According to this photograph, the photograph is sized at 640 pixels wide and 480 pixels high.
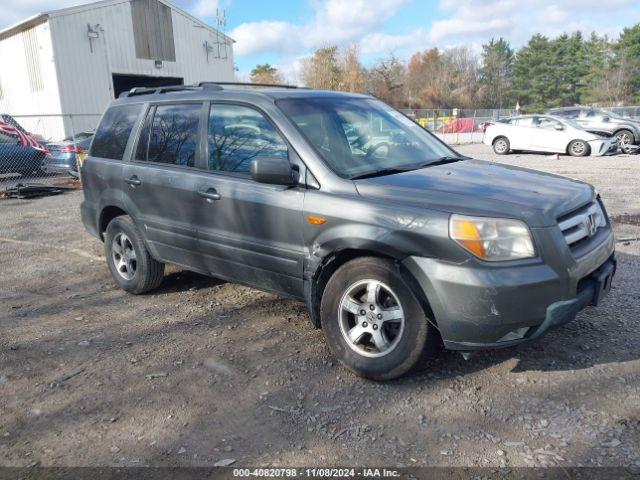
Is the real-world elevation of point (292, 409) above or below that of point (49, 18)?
Answer: below

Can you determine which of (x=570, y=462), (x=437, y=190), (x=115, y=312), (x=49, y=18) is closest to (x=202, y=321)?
(x=115, y=312)

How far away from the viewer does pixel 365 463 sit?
2.62 m

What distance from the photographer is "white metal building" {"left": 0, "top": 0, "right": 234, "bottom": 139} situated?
21297mm

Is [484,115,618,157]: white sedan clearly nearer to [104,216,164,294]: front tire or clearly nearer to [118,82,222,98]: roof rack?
[118,82,222,98]: roof rack

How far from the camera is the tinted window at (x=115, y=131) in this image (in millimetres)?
4965

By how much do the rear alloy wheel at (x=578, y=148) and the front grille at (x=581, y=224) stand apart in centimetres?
1500

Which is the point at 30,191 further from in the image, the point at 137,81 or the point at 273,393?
the point at 137,81

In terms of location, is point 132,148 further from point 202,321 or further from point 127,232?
point 202,321

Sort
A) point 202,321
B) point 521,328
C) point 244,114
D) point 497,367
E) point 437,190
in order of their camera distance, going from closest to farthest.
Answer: point 521,328, point 437,190, point 497,367, point 244,114, point 202,321

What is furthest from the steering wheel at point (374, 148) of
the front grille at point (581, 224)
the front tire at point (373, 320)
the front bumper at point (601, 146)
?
the front bumper at point (601, 146)

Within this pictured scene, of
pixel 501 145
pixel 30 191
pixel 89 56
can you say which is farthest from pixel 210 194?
pixel 89 56

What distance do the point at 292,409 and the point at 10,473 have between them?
1.46m

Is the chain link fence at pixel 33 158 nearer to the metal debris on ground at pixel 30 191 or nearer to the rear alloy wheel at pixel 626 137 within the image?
the metal debris on ground at pixel 30 191

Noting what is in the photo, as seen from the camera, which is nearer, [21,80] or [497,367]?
[497,367]
